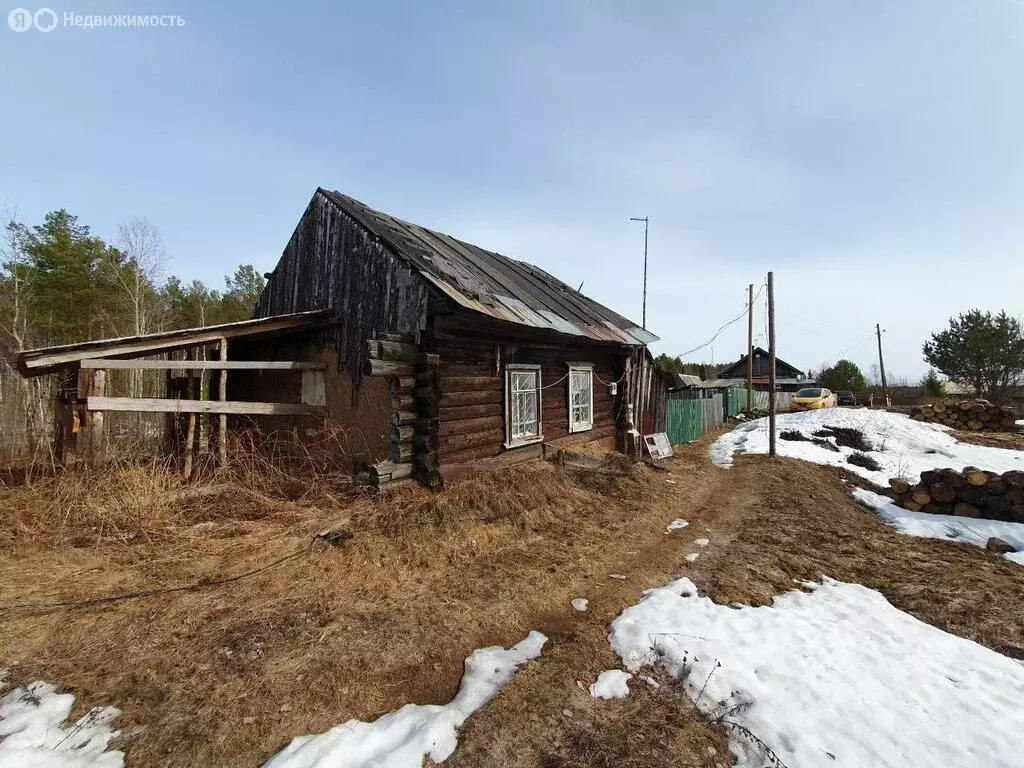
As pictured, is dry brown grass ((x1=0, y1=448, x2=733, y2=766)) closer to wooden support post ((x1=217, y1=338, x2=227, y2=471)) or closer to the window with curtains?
wooden support post ((x1=217, y1=338, x2=227, y2=471))

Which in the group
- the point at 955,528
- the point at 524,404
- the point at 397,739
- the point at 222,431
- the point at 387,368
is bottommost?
the point at 955,528

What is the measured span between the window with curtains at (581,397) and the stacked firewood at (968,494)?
627 cm

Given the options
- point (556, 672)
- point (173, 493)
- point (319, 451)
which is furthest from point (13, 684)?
point (319, 451)

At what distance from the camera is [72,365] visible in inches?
254

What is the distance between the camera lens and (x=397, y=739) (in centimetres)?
267

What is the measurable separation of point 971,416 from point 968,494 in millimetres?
18709

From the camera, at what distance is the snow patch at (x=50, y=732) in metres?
2.39

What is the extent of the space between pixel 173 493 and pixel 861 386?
170ft

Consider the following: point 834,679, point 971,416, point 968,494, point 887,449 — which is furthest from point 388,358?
point 971,416

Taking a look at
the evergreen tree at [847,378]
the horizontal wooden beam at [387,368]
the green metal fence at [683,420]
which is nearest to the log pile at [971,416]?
the green metal fence at [683,420]

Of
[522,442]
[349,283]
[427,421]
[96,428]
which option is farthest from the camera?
[522,442]

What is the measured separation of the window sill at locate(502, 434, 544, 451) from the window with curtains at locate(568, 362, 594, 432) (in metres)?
1.30

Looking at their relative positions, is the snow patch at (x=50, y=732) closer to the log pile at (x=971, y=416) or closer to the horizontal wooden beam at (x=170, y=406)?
the horizontal wooden beam at (x=170, y=406)

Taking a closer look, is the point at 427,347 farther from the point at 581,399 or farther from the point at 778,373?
the point at 778,373
